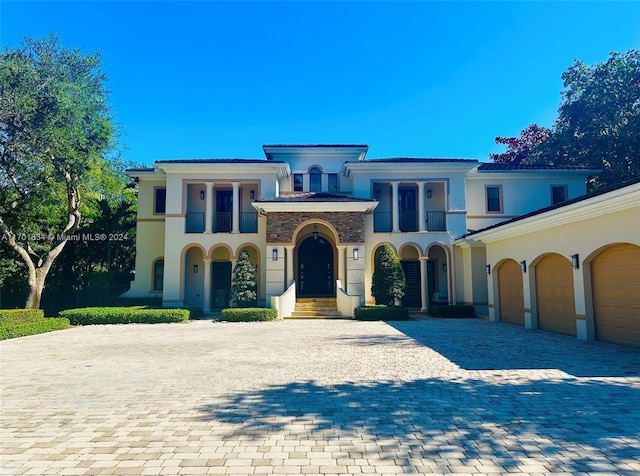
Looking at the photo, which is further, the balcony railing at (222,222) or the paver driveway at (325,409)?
the balcony railing at (222,222)

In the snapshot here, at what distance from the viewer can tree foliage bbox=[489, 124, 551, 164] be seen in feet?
104

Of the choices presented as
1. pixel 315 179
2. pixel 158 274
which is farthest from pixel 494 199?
pixel 158 274

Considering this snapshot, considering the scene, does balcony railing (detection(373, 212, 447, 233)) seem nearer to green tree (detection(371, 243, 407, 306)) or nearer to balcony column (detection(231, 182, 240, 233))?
green tree (detection(371, 243, 407, 306))

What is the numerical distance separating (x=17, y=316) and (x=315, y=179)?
15935 millimetres

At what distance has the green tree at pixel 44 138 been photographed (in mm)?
15633

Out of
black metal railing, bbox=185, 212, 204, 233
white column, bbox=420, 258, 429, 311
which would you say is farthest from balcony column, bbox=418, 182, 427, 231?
black metal railing, bbox=185, 212, 204, 233

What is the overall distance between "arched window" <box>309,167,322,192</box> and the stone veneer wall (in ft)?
17.6

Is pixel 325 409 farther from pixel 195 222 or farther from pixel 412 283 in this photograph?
pixel 195 222

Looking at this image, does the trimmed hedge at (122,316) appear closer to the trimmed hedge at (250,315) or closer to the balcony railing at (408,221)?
the trimmed hedge at (250,315)

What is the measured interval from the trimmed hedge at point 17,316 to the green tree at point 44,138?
14.2ft

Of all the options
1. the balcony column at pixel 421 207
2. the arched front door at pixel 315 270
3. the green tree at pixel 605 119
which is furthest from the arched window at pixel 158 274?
the green tree at pixel 605 119

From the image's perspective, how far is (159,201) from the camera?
894 inches

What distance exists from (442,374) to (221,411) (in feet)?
12.9

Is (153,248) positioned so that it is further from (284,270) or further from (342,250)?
(342,250)
